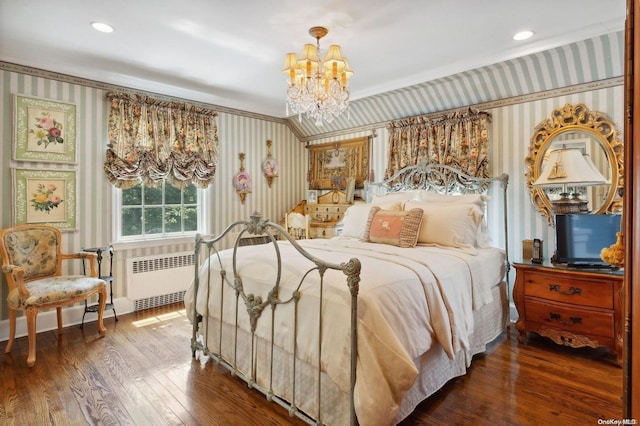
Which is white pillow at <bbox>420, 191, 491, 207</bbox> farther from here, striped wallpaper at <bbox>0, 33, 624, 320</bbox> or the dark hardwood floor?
the dark hardwood floor

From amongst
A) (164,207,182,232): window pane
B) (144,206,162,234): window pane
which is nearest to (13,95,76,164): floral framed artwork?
(144,206,162,234): window pane

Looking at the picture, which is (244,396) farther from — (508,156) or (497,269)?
(508,156)

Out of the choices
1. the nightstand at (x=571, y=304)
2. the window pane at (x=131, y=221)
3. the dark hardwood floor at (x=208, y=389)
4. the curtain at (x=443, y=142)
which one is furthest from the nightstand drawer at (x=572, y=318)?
the window pane at (x=131, y=221)

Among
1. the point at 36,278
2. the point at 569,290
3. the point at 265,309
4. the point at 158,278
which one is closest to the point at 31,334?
the point at 36,278

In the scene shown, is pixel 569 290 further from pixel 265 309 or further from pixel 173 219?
pixel 173 219

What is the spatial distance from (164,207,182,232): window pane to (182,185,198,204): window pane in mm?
152

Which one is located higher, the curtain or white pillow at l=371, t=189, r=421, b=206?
the curtain

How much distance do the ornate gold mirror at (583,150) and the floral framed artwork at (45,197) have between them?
428cm

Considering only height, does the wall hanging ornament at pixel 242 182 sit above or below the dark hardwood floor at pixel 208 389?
above

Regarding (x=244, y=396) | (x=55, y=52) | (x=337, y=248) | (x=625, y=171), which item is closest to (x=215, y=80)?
(x=55, y=52)

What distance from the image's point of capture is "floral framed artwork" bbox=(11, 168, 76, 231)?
125 inches

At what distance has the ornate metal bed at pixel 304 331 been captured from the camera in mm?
1564

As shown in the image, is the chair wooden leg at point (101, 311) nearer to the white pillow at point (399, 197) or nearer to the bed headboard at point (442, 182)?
the white pillow at point (399, 197)

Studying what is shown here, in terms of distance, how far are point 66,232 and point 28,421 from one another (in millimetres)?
1999
